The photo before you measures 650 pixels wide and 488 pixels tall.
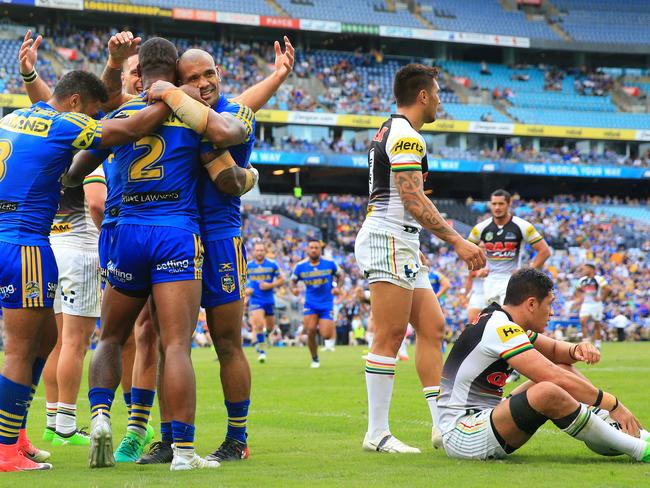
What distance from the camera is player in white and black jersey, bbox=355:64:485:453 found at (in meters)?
6.62

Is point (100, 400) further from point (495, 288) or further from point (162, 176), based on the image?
point (495, 288)

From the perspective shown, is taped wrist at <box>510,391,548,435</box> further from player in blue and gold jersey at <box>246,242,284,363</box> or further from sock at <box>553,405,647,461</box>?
player in blue and gold jersey at <box>246,242,284,363</box>

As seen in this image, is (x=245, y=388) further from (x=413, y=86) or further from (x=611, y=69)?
(x=611, y=69)

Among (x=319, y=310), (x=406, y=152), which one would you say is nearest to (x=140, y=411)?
(x=406, y=152)

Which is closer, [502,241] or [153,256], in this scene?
[153,256]

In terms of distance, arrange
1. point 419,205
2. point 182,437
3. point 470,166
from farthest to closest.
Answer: point 470,166 < point 419,205 < point 182,437

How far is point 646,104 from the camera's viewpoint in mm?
60188

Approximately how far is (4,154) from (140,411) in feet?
6.13

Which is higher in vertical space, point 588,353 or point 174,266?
point 174,266

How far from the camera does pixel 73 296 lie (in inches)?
305

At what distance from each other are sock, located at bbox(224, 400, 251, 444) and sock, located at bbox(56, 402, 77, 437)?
5.84 feet

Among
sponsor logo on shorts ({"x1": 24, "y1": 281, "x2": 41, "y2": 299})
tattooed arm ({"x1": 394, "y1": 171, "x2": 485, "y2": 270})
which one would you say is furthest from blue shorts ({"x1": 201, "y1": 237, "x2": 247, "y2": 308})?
tattooed arm ({"x1": 394, "y1": 171, "x2": 485, "y2": 270})

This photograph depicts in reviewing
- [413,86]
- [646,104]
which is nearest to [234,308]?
[413,86]

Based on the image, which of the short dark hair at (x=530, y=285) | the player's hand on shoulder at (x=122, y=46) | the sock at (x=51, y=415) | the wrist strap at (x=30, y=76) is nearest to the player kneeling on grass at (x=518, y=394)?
the short dark hair at (x=530, y=285)
